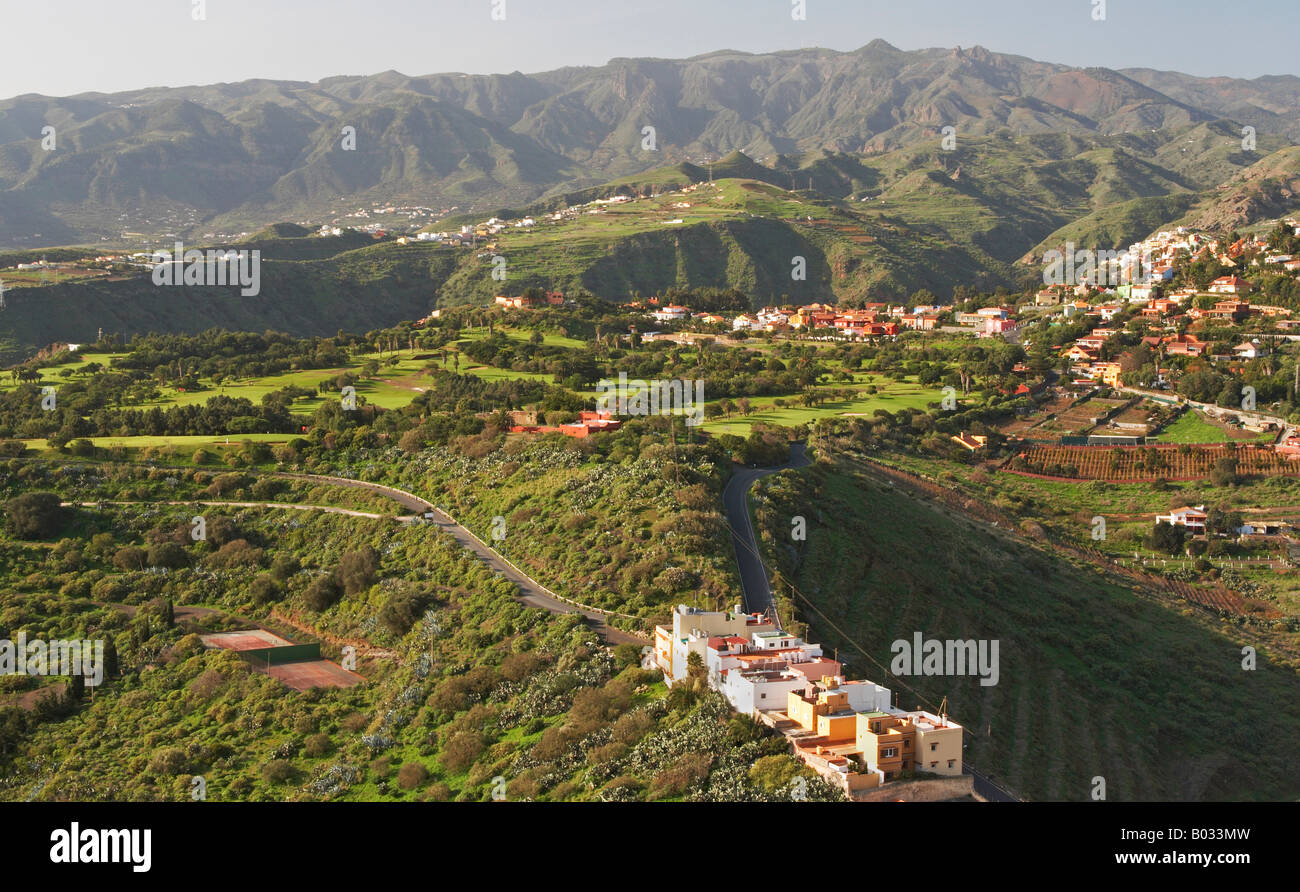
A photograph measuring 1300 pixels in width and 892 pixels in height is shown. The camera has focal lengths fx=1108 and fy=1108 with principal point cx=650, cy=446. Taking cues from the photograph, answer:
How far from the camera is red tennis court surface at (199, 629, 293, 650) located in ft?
88.3

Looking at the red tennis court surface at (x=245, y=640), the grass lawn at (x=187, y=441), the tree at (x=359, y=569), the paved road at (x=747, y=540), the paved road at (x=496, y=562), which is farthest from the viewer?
the grass lawn at (x=187, y=441)

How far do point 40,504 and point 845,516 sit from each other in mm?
24227

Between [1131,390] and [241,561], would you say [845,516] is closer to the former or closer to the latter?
[241,561]

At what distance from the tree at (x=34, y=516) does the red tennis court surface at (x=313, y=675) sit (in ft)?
40.2

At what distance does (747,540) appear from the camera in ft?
86.5

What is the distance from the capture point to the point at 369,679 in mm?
24641

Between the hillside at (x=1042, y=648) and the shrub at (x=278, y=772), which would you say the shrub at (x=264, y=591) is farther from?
the hillside at (x=1042, y=648)

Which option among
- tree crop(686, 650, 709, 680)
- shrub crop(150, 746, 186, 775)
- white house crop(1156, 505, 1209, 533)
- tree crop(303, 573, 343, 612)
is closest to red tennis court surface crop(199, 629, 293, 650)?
tree crop(303, 573, 343, 612)

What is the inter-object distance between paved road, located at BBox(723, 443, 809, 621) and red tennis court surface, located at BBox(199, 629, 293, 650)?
11291 mm

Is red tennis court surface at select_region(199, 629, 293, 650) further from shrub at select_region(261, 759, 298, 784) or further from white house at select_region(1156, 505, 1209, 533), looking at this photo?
white house at select_region(1156, 505, 1209, 533)

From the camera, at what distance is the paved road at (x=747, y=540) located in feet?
75.8

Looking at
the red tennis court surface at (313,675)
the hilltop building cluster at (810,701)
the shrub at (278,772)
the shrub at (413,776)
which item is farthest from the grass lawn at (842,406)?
the shrub at (413,776)

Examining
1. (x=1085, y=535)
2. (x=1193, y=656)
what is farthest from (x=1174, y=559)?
(x=1193, y=656)

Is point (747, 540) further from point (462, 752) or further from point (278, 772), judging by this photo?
point (278, 772)
